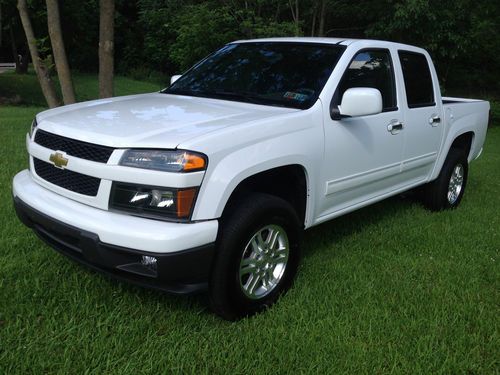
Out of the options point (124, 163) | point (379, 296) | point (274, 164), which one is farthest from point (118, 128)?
point (379, 296)

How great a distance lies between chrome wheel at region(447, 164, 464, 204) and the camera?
5.91m

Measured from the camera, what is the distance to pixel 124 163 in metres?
2.74

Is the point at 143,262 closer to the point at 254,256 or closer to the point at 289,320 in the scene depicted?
the point at 254,256

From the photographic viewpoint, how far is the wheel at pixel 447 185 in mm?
5637

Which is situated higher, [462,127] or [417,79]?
[417,79]

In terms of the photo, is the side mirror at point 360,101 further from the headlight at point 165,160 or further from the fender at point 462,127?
the fender at point 462,127

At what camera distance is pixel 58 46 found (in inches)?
333

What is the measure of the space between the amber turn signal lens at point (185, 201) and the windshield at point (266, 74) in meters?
1.28

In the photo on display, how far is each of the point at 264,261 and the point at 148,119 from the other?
3.74ft

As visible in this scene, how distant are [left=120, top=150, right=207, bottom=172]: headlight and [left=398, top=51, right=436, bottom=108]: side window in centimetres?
272

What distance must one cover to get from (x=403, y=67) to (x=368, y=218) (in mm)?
1575

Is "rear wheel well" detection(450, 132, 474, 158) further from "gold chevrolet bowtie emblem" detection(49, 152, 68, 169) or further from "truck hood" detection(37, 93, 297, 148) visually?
"gold chevrolet bowtie emblem" detection(49, 152, 68, 169)

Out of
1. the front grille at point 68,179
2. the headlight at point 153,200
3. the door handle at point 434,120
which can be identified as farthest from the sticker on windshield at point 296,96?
the door handle at point 434,120

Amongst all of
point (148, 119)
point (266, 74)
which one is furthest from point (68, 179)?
point (266, 74)
